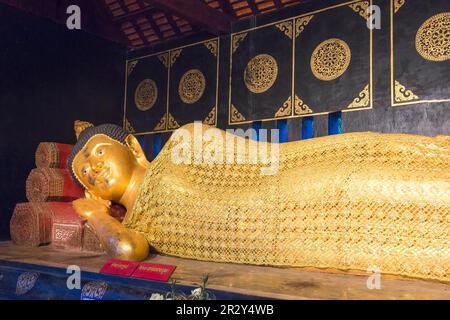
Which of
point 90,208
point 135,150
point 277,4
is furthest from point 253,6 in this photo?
point 90,208

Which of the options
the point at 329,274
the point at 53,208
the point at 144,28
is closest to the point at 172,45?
the point at 144,28

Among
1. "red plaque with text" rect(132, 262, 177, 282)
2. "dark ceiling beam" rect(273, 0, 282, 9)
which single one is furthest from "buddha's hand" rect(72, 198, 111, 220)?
"dark ceiling beam" rect(273, 0, 282, 9)

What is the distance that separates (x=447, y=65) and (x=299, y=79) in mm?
1454

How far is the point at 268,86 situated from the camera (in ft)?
15.7

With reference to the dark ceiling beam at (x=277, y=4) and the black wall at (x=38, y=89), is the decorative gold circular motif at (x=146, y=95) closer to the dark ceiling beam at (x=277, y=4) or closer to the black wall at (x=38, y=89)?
the black wall at (x=38, y=89)

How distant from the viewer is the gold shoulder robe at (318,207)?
173 cm

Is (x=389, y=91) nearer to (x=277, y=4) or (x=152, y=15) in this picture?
(x=277, y=4)

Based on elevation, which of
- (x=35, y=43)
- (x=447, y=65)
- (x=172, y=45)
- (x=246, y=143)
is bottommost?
(x=246, y=143)

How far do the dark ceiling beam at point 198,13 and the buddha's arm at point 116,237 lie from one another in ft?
8.79

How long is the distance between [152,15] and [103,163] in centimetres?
353

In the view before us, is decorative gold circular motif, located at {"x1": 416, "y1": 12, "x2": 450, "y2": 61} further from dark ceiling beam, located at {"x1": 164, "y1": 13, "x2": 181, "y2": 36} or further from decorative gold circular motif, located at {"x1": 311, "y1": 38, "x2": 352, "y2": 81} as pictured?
dark ceiling beam, located at {"x1": 164, "y1": 13, "x2": 181, "y2": 36}

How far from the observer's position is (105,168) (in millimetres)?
2535

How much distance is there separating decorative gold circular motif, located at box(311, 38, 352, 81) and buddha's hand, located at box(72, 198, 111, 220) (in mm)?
2850
